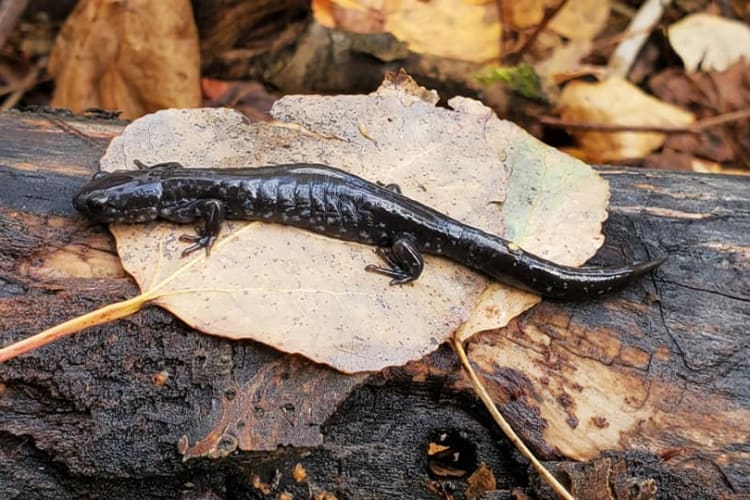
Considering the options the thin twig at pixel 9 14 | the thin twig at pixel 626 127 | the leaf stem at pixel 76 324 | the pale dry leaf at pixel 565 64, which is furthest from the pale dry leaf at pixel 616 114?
the thin twig at pixel 9 14

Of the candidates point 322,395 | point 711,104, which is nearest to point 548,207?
point 322,395

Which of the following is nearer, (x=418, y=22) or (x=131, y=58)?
(x=131, y=58)

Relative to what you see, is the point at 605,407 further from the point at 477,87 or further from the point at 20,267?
the point at 477,87

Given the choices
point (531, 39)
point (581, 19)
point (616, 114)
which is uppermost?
point (581, 19)

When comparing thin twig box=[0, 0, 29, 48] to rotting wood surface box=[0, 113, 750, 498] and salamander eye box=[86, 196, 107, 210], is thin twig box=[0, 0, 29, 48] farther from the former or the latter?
salamander eye box=[86, 196, 107, 210]

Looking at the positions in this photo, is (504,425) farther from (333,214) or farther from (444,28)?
(444,28)
